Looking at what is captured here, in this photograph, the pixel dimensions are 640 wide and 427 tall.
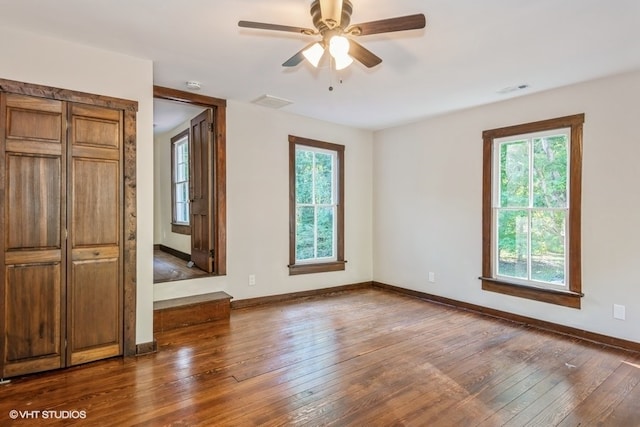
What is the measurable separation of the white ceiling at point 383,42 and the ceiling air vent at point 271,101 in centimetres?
20

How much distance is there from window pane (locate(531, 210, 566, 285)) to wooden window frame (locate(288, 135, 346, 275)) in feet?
8.46

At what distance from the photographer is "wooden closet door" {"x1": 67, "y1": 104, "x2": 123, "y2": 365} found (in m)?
2.73

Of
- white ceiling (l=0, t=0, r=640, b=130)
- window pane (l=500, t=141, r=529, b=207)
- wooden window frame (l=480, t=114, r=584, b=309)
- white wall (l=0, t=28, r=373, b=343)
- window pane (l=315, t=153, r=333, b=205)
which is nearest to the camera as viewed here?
white ceiling (l=0, t=0, r=640, b=130)

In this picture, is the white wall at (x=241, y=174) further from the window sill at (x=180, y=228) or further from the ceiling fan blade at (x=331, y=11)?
the ceiling fan blade at (x=331, y=11)

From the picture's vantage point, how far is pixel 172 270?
460 centimetres

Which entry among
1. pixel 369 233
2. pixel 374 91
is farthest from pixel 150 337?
pixel 369 233

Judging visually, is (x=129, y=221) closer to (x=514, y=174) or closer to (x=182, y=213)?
(x=182, y=213)

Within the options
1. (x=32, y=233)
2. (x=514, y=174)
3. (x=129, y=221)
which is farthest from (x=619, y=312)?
(x=32, y=233)

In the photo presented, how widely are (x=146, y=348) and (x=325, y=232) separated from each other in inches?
117

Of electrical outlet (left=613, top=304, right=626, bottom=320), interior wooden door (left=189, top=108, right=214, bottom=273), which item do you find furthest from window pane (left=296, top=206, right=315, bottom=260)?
electrical outlet (left=613, top=304, right=626, bottom=320)

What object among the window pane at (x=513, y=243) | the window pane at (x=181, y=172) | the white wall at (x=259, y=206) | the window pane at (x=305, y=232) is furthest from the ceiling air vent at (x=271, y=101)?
the window pane at (x=513, y=243)

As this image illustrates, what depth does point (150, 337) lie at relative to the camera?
3088 millimetres

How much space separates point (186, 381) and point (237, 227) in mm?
2176

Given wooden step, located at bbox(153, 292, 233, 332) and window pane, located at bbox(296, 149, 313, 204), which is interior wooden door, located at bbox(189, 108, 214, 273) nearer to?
wooden step, located at bbox(153, 292, 233, 332)
